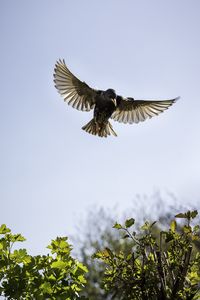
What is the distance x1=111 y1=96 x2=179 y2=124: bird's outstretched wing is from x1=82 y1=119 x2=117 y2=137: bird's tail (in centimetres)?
52

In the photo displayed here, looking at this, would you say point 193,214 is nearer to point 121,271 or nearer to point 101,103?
point 121,271

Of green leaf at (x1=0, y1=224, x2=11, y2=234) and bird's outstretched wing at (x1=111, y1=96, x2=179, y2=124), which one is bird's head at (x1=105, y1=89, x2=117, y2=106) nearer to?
bird's outstretched wing at (x1=111, y1=96, x2=179, y2=124)

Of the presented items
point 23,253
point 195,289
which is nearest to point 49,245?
point 23,253

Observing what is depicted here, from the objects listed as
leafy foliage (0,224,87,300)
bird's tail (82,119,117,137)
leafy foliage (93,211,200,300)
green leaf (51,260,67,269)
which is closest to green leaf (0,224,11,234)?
leafy foliage (0,224,87,300)

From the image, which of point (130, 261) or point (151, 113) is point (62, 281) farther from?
point (151, 113)

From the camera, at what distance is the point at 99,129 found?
20.3ft

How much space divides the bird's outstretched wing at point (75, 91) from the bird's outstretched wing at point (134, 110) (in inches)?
24.3

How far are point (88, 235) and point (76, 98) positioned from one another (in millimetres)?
15921

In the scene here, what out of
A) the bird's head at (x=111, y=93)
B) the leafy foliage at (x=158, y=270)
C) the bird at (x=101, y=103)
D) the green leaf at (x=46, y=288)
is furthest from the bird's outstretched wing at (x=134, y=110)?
the green leaf at (x=46, y=288)

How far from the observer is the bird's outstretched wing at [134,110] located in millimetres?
7040

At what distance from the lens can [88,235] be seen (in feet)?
70.9

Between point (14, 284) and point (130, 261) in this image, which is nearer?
point (14, 284)

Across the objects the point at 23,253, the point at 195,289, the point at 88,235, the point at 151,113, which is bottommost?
the point at 195,289

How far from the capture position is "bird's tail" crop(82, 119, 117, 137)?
6207 millimetres
